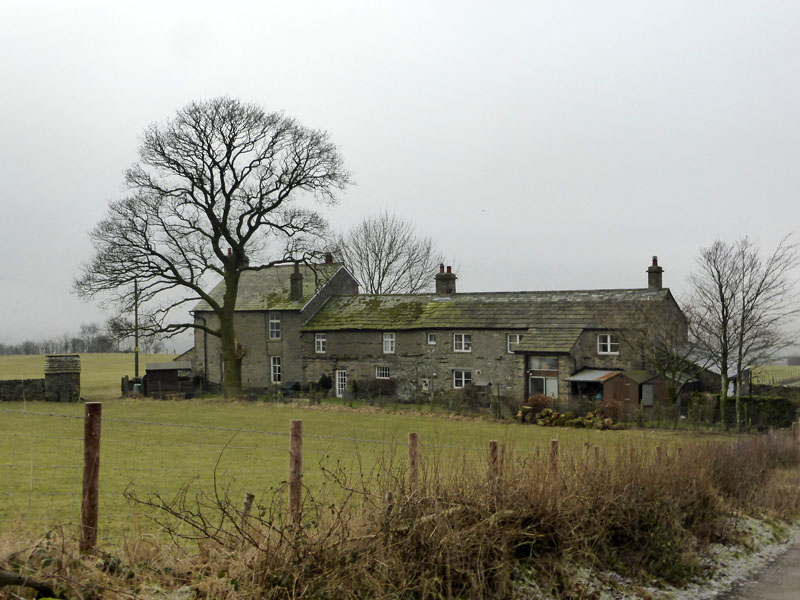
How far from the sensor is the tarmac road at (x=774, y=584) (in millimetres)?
8805

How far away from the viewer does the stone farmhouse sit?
38312 mm

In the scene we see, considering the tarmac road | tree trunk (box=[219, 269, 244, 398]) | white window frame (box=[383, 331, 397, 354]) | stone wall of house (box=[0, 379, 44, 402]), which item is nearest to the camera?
the tarmac road

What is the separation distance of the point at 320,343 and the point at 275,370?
4.51m

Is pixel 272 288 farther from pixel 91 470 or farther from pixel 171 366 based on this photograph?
pixel 91 470

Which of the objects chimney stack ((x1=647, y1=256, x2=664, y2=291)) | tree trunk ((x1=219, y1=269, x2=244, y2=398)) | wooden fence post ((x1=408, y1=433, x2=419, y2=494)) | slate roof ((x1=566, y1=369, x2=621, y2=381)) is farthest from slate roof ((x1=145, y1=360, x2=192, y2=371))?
wooden fence post ((x1=408, y1=433, x2=419, y2=494))

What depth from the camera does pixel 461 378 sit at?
140 ft

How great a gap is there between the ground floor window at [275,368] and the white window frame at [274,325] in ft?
4.55

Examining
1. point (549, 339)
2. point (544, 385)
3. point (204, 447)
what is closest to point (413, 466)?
point (204, 447)

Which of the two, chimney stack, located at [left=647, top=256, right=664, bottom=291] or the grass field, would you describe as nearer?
the grass field

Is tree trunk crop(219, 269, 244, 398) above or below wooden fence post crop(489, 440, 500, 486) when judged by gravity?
above

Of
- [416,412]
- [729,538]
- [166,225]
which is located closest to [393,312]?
[416,412]

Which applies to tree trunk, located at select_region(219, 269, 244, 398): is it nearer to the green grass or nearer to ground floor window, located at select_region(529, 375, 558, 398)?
the green grass

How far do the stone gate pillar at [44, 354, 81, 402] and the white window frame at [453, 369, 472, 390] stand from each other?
2090cm

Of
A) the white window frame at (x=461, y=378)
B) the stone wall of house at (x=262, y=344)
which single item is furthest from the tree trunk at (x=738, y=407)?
the stone wall of house at (x=262, y=344)
